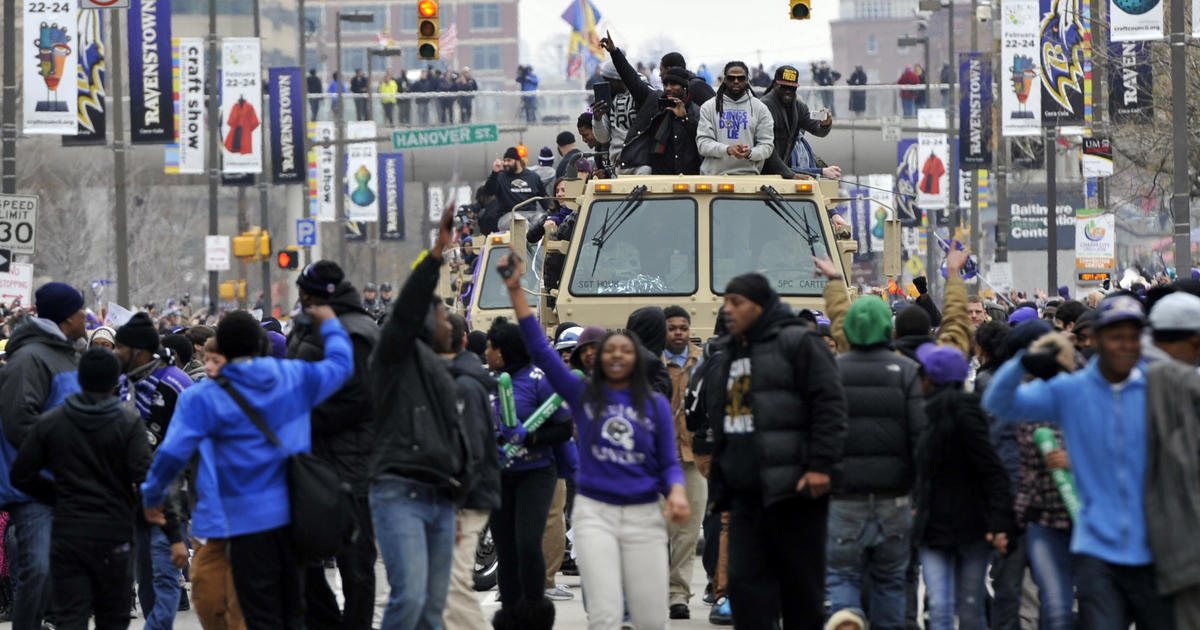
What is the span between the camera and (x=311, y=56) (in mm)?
148750

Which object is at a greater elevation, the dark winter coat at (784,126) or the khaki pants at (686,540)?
the dark winter coat at (784,126)

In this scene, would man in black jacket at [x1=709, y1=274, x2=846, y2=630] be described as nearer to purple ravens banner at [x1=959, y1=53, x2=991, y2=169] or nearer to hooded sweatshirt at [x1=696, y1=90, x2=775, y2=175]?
hooded sweatshirt at [x1=696, y1=90, x2=775, y2=175]

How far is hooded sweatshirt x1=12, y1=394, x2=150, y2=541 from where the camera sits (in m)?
9.55

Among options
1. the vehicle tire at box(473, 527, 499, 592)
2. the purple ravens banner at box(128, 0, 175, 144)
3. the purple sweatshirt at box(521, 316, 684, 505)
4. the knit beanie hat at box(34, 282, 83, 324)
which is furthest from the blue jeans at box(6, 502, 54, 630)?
the purple ravens banner at box(128, 0, 175, 144)

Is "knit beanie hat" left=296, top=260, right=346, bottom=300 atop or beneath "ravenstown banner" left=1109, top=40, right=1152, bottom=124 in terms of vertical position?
beneath

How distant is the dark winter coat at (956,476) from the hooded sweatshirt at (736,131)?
21.8ft

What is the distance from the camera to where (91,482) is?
31.4 feet

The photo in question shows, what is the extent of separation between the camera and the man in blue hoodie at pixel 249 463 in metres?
8.60

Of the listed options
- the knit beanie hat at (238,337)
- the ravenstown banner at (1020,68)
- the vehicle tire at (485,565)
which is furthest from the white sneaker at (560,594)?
the ravenstown banner at (1020,68)

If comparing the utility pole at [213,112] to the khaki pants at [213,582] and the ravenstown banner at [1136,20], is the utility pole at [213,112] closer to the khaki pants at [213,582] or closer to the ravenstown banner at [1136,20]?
the ravenstown banner at [1136,20]

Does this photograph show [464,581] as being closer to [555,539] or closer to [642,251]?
[555,539]

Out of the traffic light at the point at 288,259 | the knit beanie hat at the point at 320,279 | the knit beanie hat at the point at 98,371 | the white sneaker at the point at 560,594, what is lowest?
the white sneaker at the point at 560,594

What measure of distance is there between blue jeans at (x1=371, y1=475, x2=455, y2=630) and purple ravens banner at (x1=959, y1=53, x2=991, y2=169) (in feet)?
113

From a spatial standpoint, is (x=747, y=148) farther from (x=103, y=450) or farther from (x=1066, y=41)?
(x=1066, y=41)
